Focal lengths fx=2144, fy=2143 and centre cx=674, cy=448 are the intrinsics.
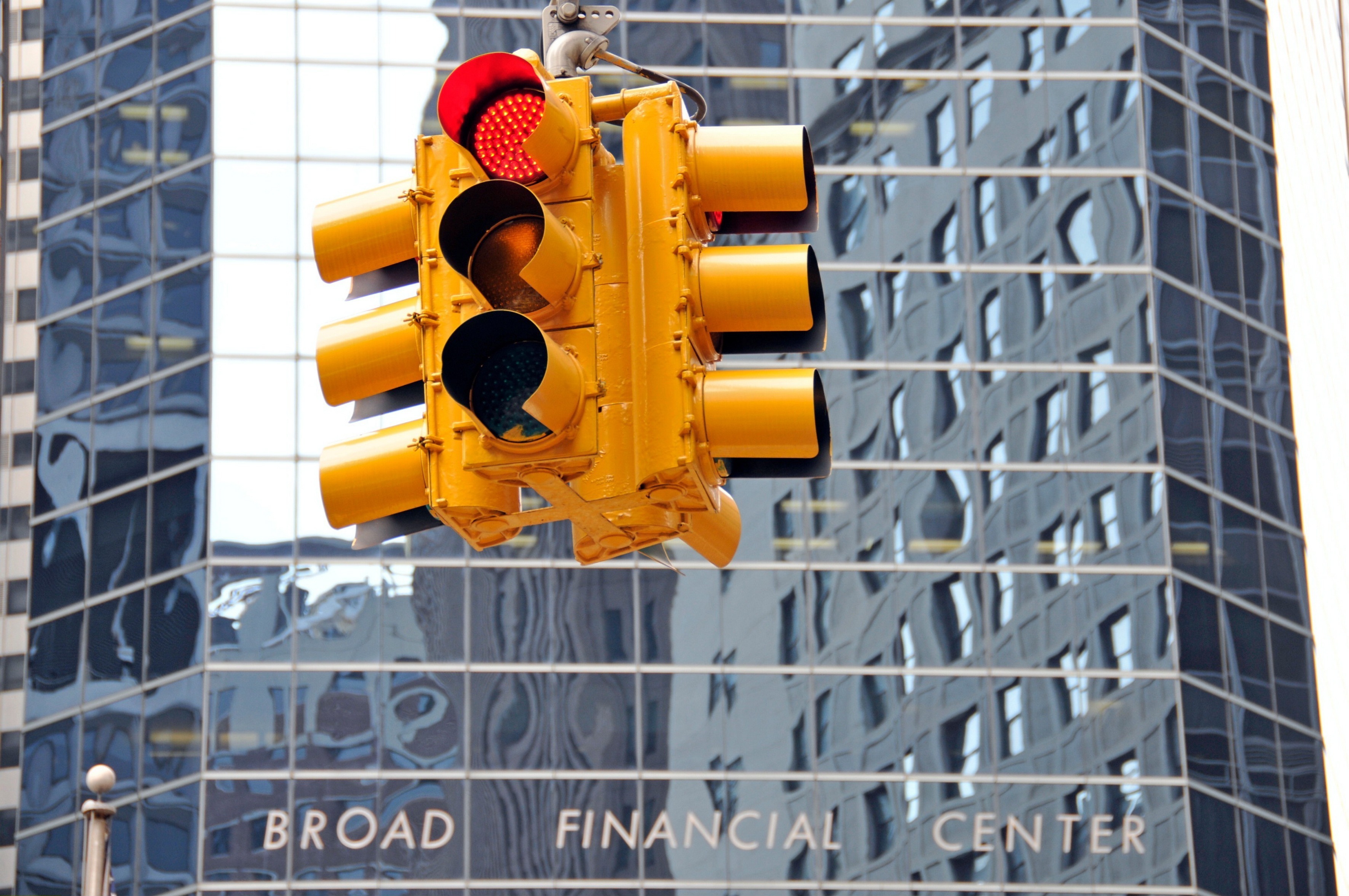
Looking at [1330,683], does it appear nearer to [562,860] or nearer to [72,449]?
[562,860]

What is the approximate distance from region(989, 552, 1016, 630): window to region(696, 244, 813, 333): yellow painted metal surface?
112 feet

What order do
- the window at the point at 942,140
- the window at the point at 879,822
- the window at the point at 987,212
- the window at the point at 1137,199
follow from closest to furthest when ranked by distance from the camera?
the window at the point at 879,822 → the window at the point at 987,212 → the window at the point at 1137,199 → the window at the point at 942,140

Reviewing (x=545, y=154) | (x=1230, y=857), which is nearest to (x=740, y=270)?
(x=545, y=154)

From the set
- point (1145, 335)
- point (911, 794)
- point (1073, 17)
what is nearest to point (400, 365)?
point (911, 794)

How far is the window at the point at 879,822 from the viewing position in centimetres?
3703

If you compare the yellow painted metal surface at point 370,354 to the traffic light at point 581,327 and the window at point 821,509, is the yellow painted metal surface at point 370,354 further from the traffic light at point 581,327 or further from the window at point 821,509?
the window at point 821,509

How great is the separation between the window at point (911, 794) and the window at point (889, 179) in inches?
404

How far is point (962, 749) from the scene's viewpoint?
37.5m

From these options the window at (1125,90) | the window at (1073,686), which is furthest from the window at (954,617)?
the window at (1125,90)

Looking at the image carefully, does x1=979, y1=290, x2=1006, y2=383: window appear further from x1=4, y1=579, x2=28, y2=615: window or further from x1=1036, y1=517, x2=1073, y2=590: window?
x1=4, y1=579, x2=28, y2=615: window

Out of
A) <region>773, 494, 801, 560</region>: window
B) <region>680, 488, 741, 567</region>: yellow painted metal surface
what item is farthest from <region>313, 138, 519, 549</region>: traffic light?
<region>773, 494, 801, 560</region>: window

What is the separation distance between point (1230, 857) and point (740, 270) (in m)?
35.3

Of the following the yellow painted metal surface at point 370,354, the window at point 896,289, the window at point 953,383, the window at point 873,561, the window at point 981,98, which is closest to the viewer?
the yellow painted metal surface at point 370,354

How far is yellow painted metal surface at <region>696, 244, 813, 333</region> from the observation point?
4594 mm
